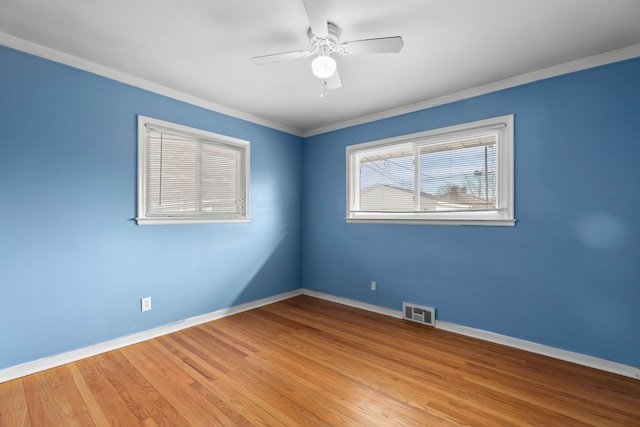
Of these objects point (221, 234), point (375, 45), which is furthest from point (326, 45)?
point (221, 234)

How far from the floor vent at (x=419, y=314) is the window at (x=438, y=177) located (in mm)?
971

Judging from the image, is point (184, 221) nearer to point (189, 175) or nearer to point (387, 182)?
point (189, 175)

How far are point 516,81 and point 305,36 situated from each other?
203 centimetres

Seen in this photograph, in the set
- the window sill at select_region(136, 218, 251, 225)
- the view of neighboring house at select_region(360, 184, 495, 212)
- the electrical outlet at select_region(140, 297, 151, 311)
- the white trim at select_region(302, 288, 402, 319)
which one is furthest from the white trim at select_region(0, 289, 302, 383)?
the view of neighboring house at select_region(360, 184, 495, 212)

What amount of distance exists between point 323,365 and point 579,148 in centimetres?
280

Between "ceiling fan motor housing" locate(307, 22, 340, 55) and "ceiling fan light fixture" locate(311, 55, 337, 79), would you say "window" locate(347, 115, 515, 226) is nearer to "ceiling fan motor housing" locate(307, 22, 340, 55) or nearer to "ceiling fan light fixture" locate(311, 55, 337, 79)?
"ceiling fan motor housing" locate(307, 22, 340, 55)

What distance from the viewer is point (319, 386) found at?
2096 mm

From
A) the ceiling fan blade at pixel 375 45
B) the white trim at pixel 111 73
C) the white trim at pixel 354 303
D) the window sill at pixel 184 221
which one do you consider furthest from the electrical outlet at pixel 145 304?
the ceiling fan blade at pixel 375 45

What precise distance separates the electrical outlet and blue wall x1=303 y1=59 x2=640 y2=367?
8.79ft

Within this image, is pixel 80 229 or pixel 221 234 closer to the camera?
pixel 80 229

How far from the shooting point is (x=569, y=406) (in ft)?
6.14

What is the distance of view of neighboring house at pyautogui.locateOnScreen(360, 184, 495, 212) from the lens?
3.04m

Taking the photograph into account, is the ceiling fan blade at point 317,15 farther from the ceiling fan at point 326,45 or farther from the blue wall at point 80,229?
the blue wall at point 80,229

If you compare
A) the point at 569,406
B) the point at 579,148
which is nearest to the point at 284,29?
the point at 579,148
